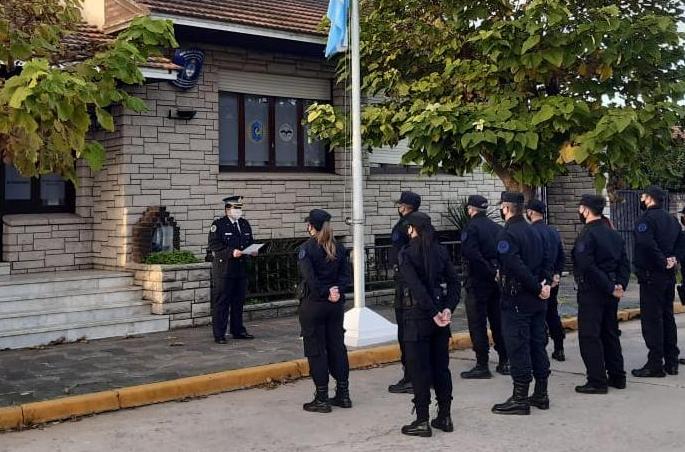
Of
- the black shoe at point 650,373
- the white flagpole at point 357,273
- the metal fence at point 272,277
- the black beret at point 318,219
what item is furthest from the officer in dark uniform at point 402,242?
the metal fence at point 272,277

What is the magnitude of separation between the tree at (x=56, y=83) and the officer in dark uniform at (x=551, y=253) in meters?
3.58

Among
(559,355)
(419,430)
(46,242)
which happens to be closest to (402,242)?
(419,430)

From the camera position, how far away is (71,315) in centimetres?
963

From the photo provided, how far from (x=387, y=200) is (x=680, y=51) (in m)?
5.68

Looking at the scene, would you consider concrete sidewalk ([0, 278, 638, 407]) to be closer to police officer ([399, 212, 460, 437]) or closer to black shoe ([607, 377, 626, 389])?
police officer ([399, 212, 460, 437])

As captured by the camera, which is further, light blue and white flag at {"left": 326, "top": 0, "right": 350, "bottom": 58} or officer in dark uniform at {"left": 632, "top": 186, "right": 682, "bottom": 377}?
light blue and white flag at {"left": 326, "top": 0, "right": 350, "bottom": 58}

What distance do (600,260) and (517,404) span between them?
5.47 ft

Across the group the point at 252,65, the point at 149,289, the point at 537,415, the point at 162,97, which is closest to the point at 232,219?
the point at 149,289

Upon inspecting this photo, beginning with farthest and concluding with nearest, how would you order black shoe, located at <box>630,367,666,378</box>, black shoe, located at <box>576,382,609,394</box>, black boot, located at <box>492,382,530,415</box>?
1. black shoe, located at <box>630,367,666,378</box>
2. black shoe, located at <box>576,382,609,394</box>
3. black boot, located at <box>492,382,530,415</box>

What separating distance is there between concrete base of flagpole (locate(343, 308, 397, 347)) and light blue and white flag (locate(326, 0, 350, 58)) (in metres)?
3.51

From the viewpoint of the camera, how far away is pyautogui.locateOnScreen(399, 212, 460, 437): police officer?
570 centimetres

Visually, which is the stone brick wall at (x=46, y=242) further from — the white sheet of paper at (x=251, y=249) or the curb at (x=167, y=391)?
the curb at (x=167, y=391)

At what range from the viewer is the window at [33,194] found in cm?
1076

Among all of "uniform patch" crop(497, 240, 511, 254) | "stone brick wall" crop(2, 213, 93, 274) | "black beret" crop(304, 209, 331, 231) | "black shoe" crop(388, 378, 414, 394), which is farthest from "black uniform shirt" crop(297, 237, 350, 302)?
"stone brick wall" crop(2, 213, 93, 274)
